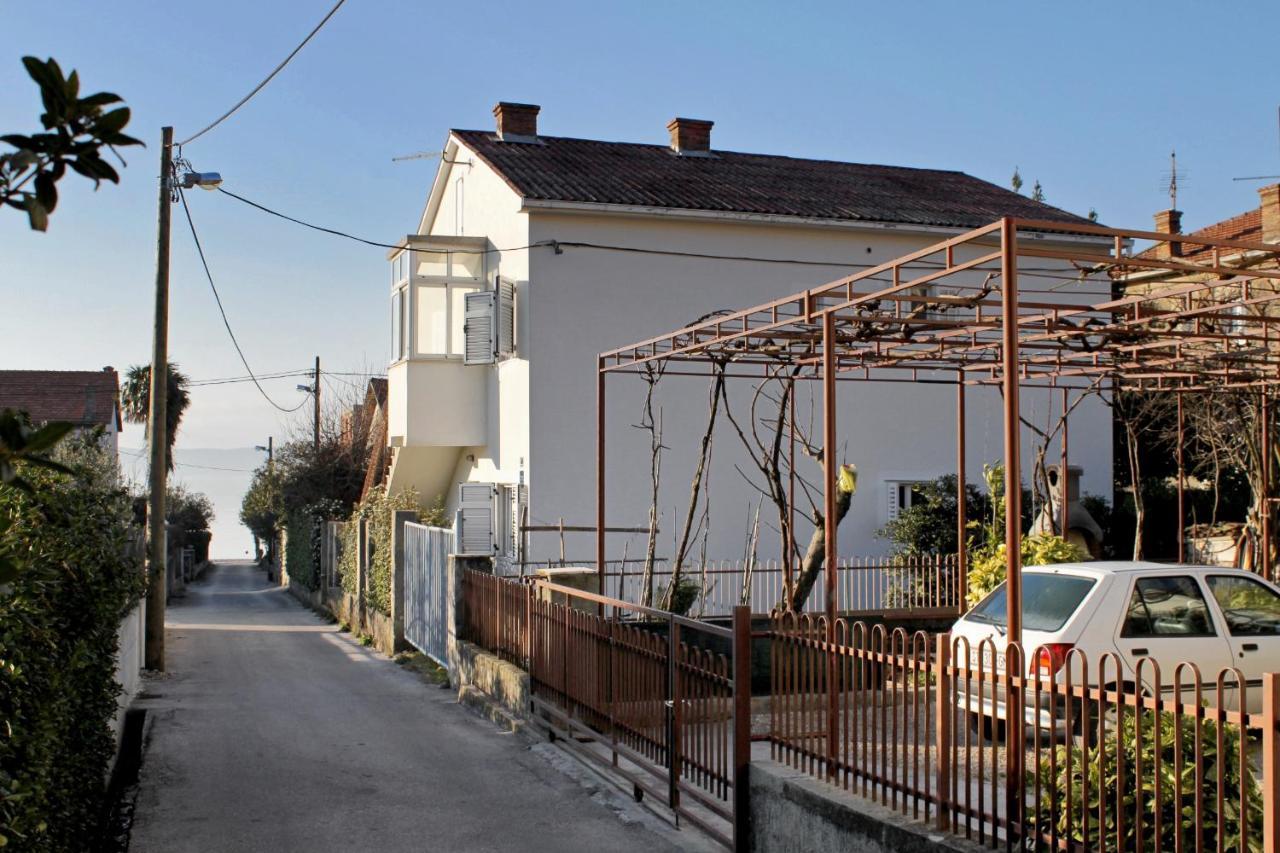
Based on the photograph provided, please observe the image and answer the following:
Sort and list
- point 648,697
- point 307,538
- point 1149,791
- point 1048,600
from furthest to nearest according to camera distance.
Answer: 1. point 307,538
2. point 1048,600
3. point 648,697
4. point 1149,791

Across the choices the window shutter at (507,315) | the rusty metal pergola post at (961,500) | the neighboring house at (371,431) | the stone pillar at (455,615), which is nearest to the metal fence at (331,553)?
the neighboring house at (371,431)

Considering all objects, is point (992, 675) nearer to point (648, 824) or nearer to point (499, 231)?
point (648, 824)

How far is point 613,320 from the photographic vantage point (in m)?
20.2

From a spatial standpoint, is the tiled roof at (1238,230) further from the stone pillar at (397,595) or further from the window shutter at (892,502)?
the stone pillar at (397,595)

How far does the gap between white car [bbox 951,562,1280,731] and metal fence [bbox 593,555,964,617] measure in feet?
14.5

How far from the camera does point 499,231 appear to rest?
2117cm

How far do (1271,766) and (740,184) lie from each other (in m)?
19.3

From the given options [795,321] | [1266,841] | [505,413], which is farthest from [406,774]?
[505,413]

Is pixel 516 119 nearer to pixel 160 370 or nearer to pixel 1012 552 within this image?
pixel 160 370

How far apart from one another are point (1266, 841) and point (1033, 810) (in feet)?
4.82

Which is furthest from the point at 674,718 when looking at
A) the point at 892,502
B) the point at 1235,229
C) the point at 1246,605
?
the point at 1235,229

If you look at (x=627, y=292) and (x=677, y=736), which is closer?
(x=677, y=736)

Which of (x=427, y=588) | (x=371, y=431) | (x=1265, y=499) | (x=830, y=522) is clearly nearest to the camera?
(x=830, y=522)

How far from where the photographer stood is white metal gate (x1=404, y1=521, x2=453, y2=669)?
594 inches
